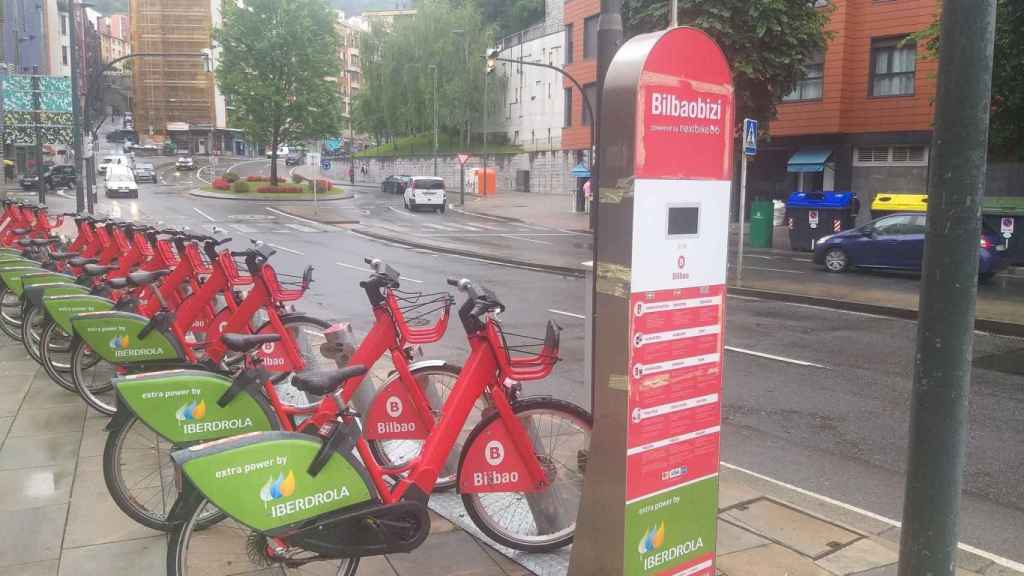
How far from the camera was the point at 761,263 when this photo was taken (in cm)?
2055

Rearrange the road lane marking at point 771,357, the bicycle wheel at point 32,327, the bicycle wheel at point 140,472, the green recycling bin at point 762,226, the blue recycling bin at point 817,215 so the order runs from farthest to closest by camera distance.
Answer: the green recycling bin at point 762,226
the blue recycling bin at point 817,215
the road lane marking at point 771,357
the bicycle wheel at point 32,327
the bicycle wheel at point 140,472

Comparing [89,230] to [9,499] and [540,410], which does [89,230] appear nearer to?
[9,499]

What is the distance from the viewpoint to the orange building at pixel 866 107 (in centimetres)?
2903

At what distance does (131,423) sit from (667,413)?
2603 mm

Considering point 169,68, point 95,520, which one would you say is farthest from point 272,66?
point 169,68

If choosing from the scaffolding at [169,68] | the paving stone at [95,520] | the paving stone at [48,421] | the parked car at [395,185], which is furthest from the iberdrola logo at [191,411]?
the scaffolding at [169,68]

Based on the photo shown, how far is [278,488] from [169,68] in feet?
339

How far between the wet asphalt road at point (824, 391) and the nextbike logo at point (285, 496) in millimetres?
2226

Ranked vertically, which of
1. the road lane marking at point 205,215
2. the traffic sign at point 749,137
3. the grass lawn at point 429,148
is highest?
the grass lawn at point 429,148

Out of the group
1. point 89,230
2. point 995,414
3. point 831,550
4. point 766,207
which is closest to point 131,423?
point 831,550

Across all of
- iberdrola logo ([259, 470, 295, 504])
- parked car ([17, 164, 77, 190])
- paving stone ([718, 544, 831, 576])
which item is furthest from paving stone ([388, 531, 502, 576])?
parked car ([17, 164, 77, 190])

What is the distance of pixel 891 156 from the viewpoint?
30.2m

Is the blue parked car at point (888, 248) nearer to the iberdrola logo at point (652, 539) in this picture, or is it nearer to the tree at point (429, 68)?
the iberdrola logo at point (652, 539)

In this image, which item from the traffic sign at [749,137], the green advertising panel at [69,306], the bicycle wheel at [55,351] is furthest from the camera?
the traffic sign at [749,137]
